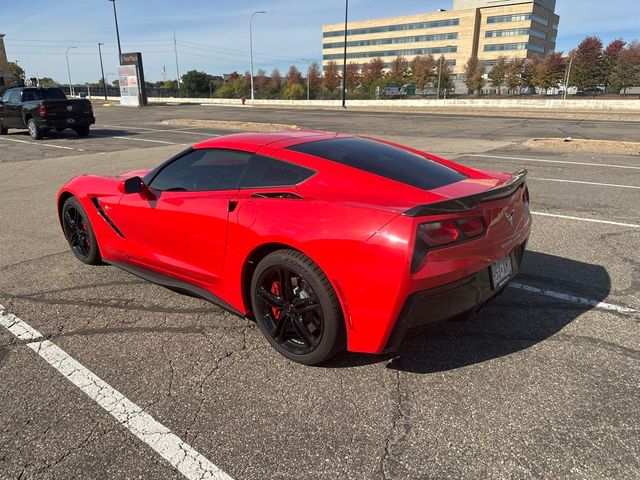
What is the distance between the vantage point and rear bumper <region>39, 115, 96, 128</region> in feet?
55.4

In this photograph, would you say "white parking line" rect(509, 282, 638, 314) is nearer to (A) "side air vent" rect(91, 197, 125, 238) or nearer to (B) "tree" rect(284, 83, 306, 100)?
(A) "side air vent" rect(91, 197, 125, 238)

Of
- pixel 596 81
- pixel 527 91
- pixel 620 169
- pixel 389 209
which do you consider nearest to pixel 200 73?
pixel 527 91

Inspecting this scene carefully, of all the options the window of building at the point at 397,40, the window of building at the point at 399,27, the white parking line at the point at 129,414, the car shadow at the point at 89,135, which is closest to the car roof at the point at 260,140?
the white parking line at the point at 129,414

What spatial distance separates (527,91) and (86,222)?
3407 inches

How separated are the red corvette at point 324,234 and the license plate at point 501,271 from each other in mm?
12

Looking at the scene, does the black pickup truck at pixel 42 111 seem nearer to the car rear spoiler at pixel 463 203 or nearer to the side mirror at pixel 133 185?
the side mirror at pixel 133 185

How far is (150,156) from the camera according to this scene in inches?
523

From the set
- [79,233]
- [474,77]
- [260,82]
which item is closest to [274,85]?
[260,82]

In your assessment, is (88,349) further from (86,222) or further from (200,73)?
(200,73)

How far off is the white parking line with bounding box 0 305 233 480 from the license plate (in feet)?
5.98

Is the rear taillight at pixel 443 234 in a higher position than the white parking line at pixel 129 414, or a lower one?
higher

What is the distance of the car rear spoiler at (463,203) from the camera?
96.5 inches

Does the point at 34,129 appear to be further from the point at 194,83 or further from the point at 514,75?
the point at 194,83

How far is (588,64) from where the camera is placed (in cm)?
6397
